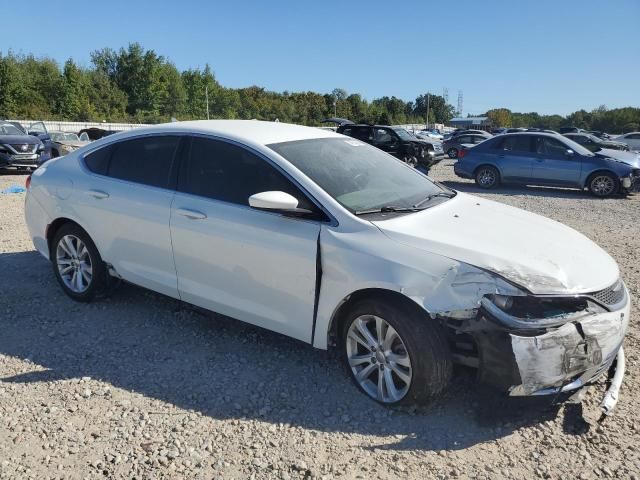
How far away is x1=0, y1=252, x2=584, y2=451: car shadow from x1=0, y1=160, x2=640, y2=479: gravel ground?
0.01 meters

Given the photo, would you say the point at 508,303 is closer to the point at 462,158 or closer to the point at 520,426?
the point at 520,426

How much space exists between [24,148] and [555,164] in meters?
14.9

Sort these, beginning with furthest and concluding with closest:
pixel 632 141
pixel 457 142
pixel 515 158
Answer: pixel 457 142 → pixel 632 141 → pixel 515 158

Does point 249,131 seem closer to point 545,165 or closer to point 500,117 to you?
point 545,165

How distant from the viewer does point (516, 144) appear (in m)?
13.8

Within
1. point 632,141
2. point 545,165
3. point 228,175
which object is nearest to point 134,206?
point 228,175

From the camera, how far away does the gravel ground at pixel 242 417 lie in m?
2.62

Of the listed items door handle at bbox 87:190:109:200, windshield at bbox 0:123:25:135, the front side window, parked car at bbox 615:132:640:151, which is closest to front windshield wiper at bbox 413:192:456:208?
the front side window

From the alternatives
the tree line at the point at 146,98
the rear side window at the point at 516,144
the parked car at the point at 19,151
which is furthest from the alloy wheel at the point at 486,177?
the tree line at the point at 146,98

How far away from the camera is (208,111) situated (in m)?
75.5

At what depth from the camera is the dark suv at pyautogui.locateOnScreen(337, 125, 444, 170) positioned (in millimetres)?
17969

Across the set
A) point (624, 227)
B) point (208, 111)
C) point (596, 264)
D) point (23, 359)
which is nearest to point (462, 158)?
point (624, 227)

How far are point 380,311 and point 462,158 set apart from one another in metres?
12.7

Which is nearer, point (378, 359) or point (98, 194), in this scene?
point (378, 359)
